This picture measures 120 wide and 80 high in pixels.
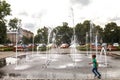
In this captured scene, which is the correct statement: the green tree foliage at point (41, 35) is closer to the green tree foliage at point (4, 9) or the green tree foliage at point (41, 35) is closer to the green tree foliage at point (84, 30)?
the green tree foliage at point (84, 30)

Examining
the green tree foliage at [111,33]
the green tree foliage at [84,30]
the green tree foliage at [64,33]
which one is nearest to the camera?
the green tree foliage at [111,33]

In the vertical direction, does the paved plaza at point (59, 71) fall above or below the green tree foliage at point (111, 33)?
below

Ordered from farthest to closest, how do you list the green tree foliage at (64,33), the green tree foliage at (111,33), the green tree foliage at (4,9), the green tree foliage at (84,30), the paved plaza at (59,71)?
the green tree foliage at (64,33) < the green tree foliage at (84,30) < the green tree foliage at (111,33) < the green tree foliage at (4,9) < the paved plaza at (59,71)

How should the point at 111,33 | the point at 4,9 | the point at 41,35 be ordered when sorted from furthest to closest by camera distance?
the point at 41,35 < the point at 111,33 < the point at 4,9

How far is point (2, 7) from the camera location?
56.1 metres

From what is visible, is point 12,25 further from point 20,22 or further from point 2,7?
point 2,7

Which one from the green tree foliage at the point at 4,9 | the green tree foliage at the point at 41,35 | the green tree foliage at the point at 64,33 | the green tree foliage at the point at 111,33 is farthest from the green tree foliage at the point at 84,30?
the green tree foliage at the point at 4,9

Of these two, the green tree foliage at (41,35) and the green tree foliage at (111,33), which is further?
the green tree foliage at (41,35)

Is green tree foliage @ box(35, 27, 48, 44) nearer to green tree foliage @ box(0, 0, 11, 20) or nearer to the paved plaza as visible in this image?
green tree foliage @ box(0, 0, 11, 20)

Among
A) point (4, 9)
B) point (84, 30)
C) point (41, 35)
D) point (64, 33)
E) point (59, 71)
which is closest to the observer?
point (59, 71)

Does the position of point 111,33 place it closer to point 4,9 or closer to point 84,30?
point 84,30

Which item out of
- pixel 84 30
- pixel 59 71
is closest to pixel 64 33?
pixel 84 30

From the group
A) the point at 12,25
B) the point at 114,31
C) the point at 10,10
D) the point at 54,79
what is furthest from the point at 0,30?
the point at 114,31

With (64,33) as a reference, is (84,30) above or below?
above
